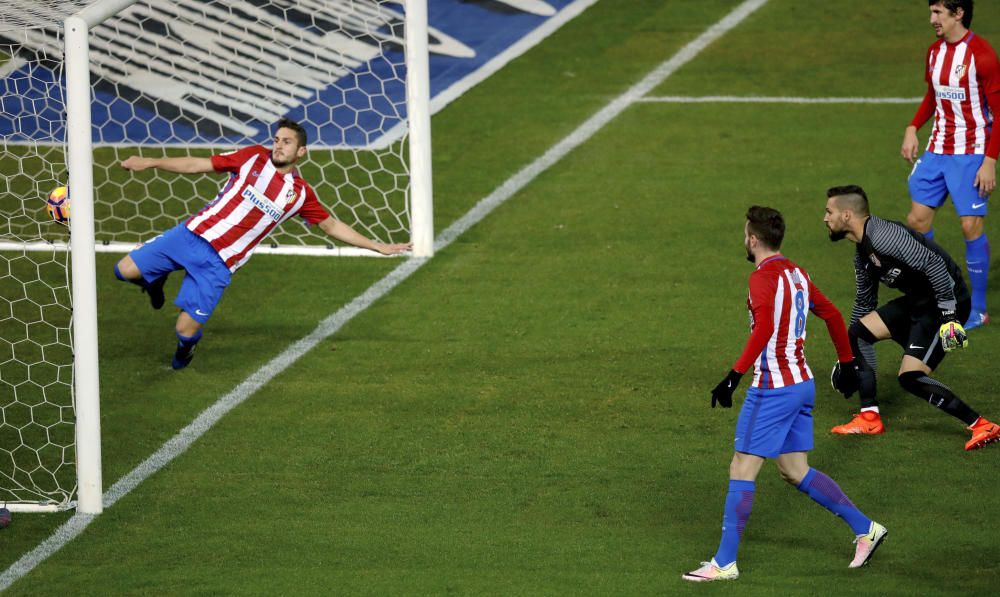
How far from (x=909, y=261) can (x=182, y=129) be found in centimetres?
766

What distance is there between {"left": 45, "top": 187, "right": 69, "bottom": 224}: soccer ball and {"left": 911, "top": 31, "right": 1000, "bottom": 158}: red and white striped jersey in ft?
15.3

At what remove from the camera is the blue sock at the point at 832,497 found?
19.6 ft

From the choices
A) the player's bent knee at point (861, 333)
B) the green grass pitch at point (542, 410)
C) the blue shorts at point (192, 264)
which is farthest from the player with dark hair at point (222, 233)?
the player's bent knee at point (861, 333)

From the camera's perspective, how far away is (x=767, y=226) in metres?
5.81

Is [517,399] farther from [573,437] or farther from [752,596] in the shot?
[752,596]

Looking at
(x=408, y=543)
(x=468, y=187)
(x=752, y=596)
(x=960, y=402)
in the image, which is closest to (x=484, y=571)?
(x=408, y=543)

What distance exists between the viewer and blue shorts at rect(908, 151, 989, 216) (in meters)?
8.85

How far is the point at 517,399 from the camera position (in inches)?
319

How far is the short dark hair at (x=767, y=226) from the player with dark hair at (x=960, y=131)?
10.6 ft

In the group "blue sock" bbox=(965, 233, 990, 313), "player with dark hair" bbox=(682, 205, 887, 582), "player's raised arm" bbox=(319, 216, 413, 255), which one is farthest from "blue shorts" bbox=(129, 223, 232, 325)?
"blue sock" bbox=(965, 233, 990, 313)

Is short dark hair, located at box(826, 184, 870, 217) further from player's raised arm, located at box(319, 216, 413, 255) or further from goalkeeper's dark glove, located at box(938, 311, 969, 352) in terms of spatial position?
player's raised arm, located at box(319, 216, 413, 255)

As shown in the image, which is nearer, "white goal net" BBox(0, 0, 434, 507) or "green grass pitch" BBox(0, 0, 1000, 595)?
"green grass pitch" BBox(0, 0, 1000, 595)

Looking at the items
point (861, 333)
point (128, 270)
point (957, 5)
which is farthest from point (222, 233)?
point (957, 5)

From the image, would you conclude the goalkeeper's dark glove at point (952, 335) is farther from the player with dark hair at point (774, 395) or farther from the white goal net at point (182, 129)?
the white goal net at point (182, 129)
